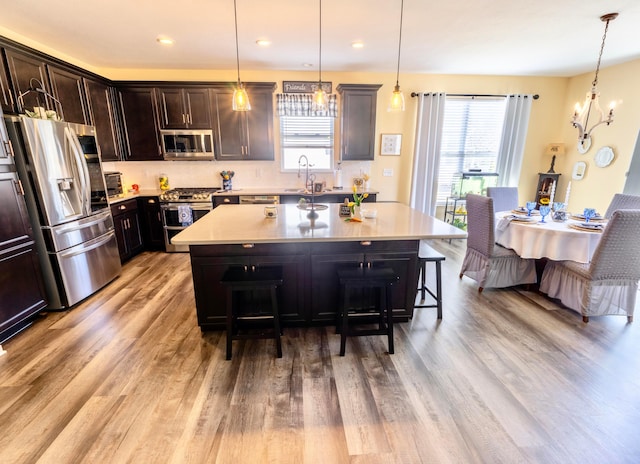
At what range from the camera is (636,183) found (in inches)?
157

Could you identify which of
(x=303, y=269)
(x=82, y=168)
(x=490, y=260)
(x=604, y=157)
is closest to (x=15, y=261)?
(x=82, y=168)

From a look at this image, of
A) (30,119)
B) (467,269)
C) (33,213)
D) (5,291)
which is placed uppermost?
(30,119)

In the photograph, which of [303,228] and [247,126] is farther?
[247,126]

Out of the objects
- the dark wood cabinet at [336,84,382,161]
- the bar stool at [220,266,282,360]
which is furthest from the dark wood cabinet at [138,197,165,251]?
the dark wood cabinet at [336,84,382,161]

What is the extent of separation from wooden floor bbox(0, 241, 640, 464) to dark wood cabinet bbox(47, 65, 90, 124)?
2.27 m

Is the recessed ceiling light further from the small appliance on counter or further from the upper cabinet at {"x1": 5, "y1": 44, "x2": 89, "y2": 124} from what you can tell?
the small appliance on counter

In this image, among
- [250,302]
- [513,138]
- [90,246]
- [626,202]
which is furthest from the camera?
[513,138]

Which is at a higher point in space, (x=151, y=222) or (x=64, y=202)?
(x=64, y=202)

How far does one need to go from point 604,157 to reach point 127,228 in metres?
7.03

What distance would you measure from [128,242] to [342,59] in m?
3.93

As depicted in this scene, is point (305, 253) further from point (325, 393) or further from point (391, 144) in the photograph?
point (391, 144)

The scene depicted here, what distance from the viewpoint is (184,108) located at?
→ 429 centimetres

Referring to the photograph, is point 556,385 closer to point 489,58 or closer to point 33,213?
point 489,58

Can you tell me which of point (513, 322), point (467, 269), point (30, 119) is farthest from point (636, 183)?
point (30, 119)
